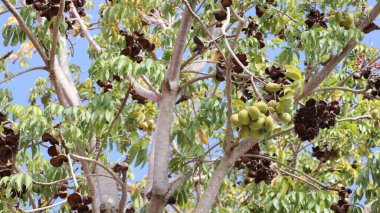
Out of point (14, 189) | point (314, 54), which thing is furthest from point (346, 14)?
point (14, 189)

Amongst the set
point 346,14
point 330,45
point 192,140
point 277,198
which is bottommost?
point 277,198

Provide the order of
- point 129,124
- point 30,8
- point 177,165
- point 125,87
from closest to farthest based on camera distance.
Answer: point 30,8 < point 177,165 < point 125,87 < point 129,124

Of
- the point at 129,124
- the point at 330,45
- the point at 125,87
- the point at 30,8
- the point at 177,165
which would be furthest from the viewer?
the point at 129,124

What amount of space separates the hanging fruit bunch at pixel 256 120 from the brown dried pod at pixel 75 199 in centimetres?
144

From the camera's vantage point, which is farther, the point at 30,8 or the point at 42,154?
the point at 42,154

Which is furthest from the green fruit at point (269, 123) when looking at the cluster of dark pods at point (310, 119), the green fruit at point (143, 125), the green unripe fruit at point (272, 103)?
the green fruit at point (143, 125)

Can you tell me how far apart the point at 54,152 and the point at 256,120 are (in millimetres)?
1436

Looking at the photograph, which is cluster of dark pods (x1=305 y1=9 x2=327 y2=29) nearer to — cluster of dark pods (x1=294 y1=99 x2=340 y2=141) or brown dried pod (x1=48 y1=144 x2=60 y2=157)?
cluster of dark pods (x1=294 y1=99 x2=340 y2=141)

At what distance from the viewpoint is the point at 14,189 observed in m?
4.62

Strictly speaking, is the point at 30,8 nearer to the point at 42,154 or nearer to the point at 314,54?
the point at 42,154

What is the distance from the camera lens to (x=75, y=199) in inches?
174

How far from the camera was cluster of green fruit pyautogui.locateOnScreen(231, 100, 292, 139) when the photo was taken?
10.7ft

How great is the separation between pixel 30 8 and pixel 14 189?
50.8 inches

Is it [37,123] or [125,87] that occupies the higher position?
[125,87]
